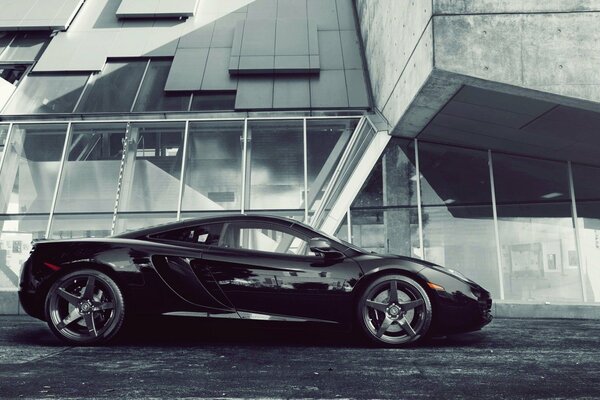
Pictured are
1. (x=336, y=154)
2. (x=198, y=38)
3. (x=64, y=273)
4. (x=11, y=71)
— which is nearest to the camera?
(x=64, y=273)

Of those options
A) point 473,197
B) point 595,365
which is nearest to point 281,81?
point 473,197

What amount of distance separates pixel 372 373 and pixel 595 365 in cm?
172

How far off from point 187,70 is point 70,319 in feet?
31.0

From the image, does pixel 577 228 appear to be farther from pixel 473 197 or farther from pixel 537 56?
pixel 537 56

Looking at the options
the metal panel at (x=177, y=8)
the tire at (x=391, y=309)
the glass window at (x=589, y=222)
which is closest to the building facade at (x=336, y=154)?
the glass window at (x=589, y=222)

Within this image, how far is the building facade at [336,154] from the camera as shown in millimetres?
9680

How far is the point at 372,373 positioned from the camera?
409 cm

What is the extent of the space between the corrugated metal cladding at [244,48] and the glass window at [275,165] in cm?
59

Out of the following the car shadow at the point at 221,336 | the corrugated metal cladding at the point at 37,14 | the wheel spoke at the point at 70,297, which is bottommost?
the car shadow at the point at 221,336

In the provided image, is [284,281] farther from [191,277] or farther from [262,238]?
[191,277]

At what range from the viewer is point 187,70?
45.5 feet

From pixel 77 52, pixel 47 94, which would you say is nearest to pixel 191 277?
pixel 47 94

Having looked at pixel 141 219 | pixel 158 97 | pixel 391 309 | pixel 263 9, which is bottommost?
pixel 391 309

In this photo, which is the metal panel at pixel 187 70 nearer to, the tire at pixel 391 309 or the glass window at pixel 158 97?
the glass window at pixel 158 97
